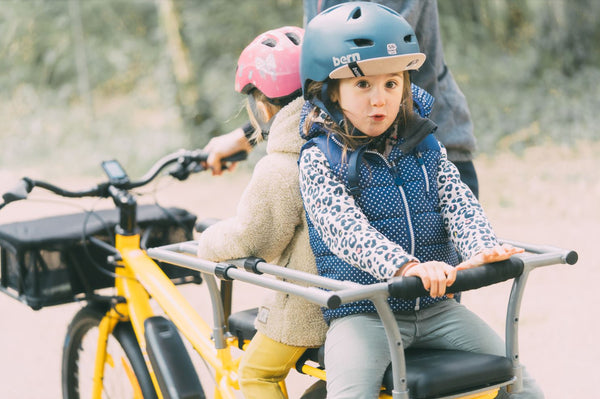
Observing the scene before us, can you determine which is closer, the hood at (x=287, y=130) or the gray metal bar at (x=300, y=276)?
the gray metal bar at (x=300, y=276)

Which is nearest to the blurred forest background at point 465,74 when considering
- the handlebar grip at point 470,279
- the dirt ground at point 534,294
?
the dirt ground at point 534,294

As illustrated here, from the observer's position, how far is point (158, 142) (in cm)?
1364

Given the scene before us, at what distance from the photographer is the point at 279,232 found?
250cm

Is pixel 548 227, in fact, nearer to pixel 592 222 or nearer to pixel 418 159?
pixel 592 222

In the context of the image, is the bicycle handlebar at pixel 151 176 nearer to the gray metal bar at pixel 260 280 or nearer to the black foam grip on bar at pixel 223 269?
the gray metal bar at pixel 260 280

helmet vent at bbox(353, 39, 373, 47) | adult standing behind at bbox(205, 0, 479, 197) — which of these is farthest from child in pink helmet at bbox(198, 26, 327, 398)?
adult standing behind at bbox(205, 0, 479, 197)

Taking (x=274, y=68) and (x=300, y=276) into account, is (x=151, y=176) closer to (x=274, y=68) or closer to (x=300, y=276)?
(x=274, y=68)

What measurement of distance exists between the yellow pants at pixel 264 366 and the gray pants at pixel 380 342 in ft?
1.01

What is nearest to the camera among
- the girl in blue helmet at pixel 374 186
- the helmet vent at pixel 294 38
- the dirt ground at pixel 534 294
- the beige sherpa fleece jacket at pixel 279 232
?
the girl in blue helmet at pixel 374 186

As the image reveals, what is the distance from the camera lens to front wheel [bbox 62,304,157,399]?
3.22 m

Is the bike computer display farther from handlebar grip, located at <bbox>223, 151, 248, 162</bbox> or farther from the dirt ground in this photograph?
the dirt ground

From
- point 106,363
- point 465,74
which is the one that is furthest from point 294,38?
point 465,74

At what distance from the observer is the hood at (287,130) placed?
2.54 m

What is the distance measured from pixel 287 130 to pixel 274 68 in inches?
9.8
